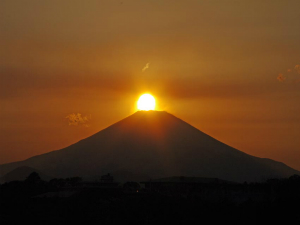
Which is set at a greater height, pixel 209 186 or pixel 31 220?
pixel 209 186

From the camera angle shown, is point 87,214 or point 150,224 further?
point 87,214

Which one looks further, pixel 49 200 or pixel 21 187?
pixel 21 187

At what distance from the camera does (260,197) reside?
87.8 meters

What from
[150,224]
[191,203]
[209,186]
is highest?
[209,186]

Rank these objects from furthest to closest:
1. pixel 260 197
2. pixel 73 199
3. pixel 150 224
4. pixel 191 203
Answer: pixel 260 197
pixel 73 199
pixel 191 203
pixel 150 224

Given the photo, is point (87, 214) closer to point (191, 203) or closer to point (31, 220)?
point (31, 220)

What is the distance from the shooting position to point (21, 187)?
10694 cm

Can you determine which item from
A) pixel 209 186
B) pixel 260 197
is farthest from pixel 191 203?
pixel 209 186

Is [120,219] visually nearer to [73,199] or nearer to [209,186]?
[73,199]

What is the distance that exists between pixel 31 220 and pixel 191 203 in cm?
2083

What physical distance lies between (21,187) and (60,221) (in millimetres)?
45299

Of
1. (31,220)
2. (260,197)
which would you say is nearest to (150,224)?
(31,220)

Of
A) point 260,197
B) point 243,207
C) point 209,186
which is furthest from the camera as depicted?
point 209,186

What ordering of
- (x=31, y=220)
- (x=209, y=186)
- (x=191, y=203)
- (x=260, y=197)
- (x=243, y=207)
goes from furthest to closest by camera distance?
(x=209, y=186), (x=260, y=197), (x=191, y=203), (x=243, y=207), (x=31, y=220)
